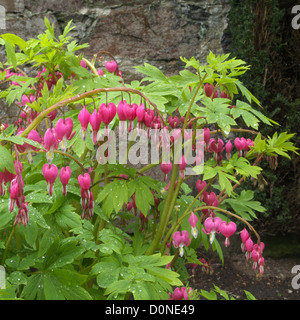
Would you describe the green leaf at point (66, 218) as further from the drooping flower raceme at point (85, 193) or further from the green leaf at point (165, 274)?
the green leaf at point (165, 274)

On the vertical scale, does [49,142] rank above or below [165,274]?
above

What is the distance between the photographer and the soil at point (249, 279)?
2.72 meters

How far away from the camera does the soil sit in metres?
2.72

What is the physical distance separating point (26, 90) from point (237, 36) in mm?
1856

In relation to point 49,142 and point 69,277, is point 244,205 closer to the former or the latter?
point 69,277

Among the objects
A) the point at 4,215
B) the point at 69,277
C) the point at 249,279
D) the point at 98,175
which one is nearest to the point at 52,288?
the point at 69,277

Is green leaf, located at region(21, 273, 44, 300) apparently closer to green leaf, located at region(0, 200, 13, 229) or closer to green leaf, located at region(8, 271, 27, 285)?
green leaf, located at region(8, 271, 27, 285)

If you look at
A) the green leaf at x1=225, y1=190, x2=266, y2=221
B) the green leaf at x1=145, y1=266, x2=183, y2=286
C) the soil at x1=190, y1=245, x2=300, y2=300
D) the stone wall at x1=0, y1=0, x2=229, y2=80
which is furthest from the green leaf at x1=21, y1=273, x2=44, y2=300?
the stone wall at x1=0, y1=0, x2=229, y2=80

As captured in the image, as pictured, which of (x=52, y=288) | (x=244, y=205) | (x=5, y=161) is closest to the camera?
(x=5, y=161)

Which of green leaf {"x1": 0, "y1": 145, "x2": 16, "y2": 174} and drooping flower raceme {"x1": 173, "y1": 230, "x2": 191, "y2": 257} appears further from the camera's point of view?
drooping flower raceme {"x1": 173, "y1": 230, "x2": 191, "y2": 257}

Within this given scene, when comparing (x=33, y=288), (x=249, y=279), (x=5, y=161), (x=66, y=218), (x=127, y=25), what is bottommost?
(x=249, y=279)

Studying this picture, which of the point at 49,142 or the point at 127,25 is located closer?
the point at 49,142

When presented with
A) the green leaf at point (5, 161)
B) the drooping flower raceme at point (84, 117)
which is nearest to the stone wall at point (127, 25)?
the drooping flower raceme at point (84, 117)

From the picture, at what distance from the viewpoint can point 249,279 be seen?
288cm
